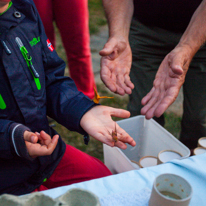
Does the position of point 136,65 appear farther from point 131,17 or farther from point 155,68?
point 131,17

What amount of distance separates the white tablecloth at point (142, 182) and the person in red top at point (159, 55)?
0.39 meters

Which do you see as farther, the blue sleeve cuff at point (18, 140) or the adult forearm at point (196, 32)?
the adult forearm at point (196, 32)

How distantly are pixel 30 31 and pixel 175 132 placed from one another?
174 cm

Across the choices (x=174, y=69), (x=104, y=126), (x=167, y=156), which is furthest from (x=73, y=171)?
(x=174, y=69)

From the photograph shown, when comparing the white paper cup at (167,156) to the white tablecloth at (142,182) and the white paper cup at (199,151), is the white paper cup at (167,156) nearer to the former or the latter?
the white paper cup at (199,151)

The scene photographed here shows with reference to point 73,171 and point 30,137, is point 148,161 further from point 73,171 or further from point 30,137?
point 30,137

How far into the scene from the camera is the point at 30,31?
988mm

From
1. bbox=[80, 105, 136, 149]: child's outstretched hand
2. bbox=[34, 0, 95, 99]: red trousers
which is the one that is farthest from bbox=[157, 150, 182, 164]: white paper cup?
bbox=[34, 0, 95, 99]: red trousers

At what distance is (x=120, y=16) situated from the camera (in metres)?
1.53

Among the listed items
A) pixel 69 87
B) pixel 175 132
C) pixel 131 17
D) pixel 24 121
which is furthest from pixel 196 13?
pixel 175 132

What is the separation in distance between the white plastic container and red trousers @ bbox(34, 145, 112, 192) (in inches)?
5.2

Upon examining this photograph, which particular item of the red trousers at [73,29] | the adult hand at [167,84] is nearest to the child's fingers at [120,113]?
the adult hand at [167,84]

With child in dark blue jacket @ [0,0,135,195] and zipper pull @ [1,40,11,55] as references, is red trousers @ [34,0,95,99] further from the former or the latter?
zipper pull @ [1,40,11,55]

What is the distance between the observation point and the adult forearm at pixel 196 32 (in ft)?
4.22
